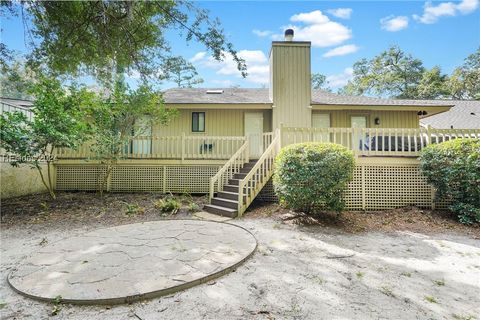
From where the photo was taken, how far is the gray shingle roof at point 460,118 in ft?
45.0

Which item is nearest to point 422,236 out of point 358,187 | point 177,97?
point 358,187

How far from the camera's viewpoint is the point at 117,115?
Answer: 26.8 ft

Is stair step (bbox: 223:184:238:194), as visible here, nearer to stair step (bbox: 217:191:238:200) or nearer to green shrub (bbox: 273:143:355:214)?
stair step (bbox: 217:191:238:200)

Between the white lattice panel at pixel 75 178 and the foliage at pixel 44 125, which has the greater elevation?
the foliage at pixel 44 125

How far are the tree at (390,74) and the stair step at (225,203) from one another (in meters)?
28.9

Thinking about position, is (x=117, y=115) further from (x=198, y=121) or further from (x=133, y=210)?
(x=198, y=121)

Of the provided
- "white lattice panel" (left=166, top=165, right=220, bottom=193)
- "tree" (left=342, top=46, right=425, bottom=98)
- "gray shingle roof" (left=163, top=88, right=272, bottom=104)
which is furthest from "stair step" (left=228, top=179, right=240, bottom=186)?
"tree" (left=342, top=46, right=425, bottom=98)

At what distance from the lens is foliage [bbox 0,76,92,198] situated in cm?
641

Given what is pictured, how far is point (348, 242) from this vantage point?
467 centimetres

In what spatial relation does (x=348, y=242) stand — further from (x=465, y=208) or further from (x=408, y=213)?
(x=465, y=208)

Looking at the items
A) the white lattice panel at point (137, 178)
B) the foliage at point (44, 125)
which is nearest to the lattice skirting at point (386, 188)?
the white lattice panel at point (137, 178)

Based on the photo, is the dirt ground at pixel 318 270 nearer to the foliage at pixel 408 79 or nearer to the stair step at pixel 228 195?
Answer: the stair step at pixel 228 195

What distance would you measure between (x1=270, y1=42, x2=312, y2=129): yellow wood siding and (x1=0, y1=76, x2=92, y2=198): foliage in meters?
7.26

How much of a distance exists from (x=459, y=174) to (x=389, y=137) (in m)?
1.83
